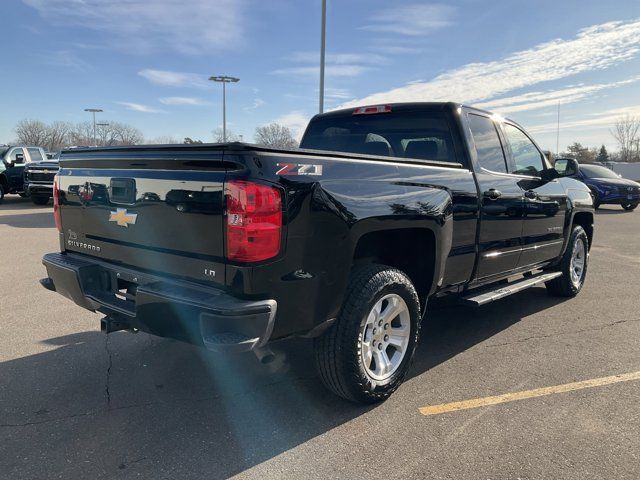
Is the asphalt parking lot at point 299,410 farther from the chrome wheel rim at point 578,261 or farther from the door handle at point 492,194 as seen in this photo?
the door handle at point 492,194

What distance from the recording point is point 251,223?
8.09 feet

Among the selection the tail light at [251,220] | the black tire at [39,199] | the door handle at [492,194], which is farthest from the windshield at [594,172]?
the black tire at [39,199]

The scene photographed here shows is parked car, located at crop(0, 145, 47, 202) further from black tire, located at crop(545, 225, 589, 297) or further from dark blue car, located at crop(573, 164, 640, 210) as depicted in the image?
dark blue car, located at crop(573, 164, 640, 210)

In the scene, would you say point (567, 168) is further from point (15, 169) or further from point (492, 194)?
point (15, 169)

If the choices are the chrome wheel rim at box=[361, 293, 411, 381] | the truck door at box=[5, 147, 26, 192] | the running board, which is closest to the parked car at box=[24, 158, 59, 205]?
the truck door at box=[5, 147, 26, 192]

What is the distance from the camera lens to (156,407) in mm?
3186

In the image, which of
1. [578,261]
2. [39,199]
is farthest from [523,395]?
[39,199]

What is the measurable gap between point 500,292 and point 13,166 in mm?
18343

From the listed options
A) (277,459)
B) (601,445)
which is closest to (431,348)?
(601,445)

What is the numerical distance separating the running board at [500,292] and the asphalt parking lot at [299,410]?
1.48ft

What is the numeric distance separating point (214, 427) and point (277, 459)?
1.66 ft

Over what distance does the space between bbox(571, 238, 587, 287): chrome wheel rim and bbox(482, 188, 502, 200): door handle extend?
2412 millimetres

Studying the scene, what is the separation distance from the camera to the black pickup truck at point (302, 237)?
2.51m

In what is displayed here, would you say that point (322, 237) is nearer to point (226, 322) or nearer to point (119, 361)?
point (226, 322)
